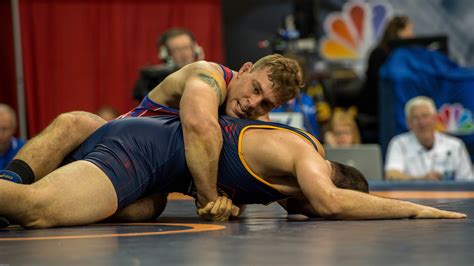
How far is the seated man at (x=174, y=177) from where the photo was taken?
330 centimetres

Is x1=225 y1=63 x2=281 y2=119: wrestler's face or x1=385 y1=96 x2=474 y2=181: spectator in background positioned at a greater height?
x1=225 y1=63 x2=281 y2=119: wrestler's face

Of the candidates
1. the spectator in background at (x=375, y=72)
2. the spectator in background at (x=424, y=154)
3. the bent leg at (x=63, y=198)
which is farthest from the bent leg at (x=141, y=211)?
the spectator in background at (x=375, y=72)

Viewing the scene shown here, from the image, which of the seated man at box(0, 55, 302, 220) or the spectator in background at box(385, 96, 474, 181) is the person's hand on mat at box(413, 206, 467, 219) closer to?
the seated man at box(0, 55, 302, 220)

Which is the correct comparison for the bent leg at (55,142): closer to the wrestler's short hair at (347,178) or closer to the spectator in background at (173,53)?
the wrestler's short hair at (347,178)

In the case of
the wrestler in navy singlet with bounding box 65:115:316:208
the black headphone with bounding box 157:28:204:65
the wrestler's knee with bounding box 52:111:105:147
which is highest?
the black headphone with bounding box 157:28:204:65

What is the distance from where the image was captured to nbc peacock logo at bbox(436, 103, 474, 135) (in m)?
7.57

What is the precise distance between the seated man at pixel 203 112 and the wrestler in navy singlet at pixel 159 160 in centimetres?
8

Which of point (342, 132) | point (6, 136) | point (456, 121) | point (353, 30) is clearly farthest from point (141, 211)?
point (353, 30)

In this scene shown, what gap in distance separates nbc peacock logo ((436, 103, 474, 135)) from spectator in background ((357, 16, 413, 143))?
2.42 ft

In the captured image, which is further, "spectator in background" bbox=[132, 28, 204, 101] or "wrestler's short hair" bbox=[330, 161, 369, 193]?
"spectator in background" bbox=[132, 28, 204, 101]

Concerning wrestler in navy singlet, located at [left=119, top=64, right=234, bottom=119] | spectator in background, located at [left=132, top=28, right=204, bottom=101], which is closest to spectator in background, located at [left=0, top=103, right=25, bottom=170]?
spectator in background, located at [left=132, top=28, right=204, bottom=101]

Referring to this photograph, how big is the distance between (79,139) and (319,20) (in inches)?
220

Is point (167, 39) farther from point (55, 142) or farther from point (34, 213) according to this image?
point (34, 213)

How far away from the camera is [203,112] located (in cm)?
347
